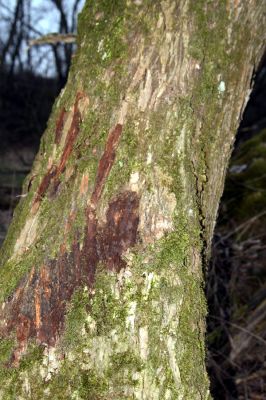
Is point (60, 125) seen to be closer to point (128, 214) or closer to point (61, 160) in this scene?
point (61, 160)

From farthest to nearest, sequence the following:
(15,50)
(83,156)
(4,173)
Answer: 1. (15,50)
2. (4,173)
3. (83,156)

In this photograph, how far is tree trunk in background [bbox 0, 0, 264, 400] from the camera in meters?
1.37

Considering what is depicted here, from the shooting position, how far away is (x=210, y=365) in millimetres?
3256

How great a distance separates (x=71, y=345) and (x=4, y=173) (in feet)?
28.0

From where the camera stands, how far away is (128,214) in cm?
143

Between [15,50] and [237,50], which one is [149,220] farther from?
[15,50]

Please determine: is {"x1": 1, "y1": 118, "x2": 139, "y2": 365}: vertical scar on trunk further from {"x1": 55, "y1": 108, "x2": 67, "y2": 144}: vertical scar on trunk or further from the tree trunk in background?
{"x1": 55, "y1": 108, "x2": 67, "y2": 144}: vertical scar on trunk

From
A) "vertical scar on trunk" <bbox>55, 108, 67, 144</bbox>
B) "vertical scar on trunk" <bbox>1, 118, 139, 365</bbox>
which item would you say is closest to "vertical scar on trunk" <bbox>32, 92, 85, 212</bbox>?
"vertical scar on trunk" <bbox>55, 108, 67, 144</bbox>

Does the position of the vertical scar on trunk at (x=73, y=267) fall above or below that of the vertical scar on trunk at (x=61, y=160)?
below

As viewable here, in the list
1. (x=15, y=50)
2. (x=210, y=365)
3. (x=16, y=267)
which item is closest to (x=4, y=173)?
(x=210, y=365)

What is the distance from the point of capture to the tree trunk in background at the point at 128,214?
4.50ft

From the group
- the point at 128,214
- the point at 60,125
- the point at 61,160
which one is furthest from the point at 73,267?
the point at 60,125

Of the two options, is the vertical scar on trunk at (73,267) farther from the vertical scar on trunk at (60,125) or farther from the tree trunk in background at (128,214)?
the vertical scar on trunk at (60,125)

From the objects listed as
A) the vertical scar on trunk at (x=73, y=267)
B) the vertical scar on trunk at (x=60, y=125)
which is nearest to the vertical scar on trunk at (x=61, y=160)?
the vertical scar on trunk at (x=60, y=125)
